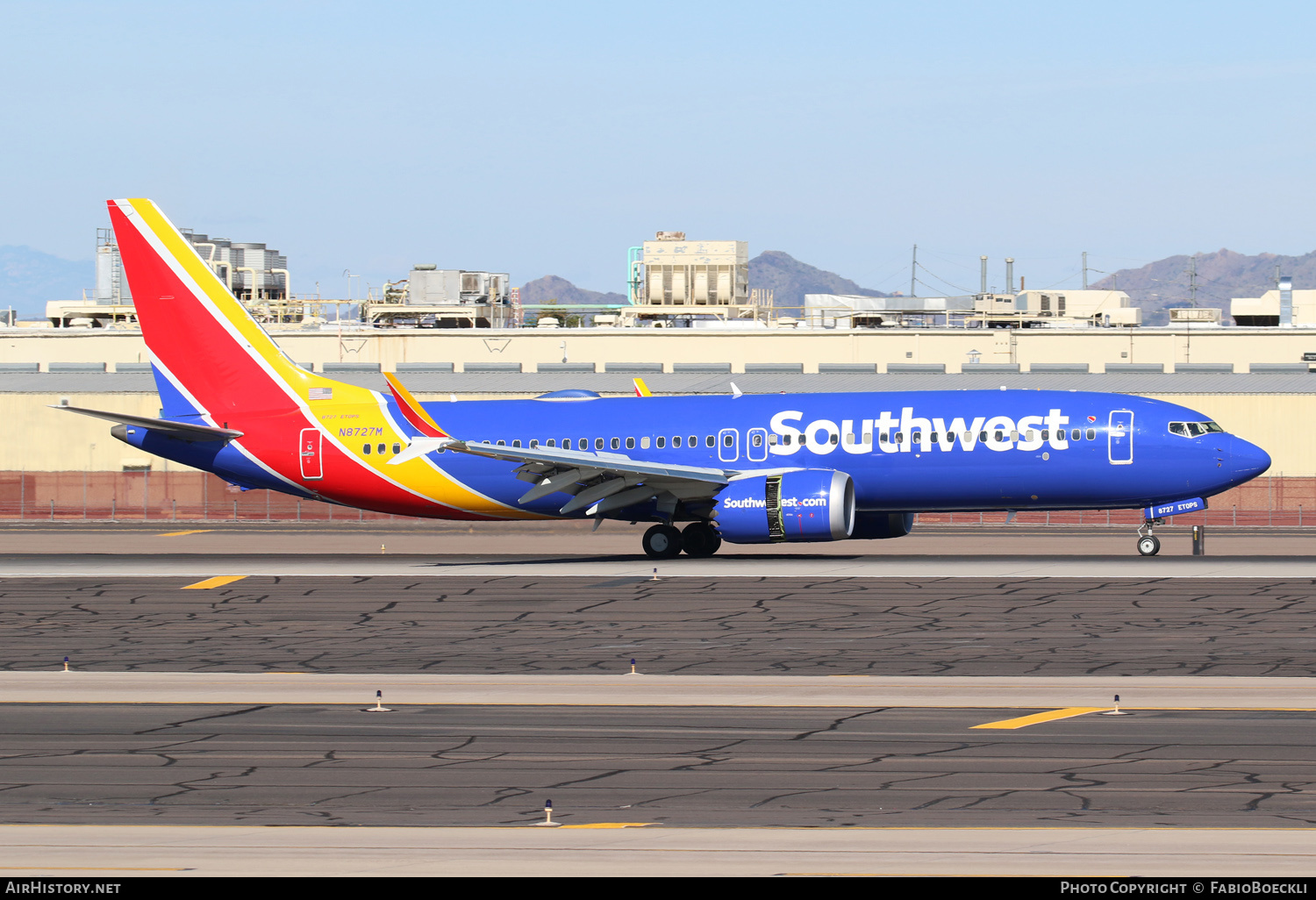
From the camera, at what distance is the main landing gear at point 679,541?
4016cm

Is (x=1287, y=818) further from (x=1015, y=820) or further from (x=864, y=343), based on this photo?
(x=864, y=343)

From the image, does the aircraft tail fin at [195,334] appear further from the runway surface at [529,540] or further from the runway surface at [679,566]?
the runway surface at [529,540]

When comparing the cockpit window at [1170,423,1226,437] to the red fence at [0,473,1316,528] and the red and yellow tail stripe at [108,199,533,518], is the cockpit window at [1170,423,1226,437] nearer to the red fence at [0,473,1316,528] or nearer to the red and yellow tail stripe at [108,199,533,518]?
the red and yellow tail stripe at [108,199,533,518]

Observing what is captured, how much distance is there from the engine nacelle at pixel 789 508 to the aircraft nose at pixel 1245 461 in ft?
32.9

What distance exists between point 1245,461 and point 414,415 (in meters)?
22.5

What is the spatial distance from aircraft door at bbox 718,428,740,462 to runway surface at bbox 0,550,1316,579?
2.90 meters

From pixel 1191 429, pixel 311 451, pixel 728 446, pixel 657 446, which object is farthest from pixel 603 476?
pixel 1191 429

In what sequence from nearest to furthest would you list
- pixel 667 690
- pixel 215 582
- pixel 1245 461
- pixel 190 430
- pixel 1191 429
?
pixel 667 690
pixel 215 582
pixel 1245 461
pixel 1191 429
pixel 190 430

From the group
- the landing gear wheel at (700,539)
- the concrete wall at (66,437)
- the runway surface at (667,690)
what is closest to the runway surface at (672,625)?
the runway surface at (667,690)

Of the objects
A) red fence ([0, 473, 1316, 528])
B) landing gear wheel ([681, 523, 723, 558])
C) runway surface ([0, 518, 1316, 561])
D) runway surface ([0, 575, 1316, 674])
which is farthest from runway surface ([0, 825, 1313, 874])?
red fence ([0, 473, 1316, 528])

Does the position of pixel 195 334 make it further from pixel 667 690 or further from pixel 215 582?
pixel 667 690

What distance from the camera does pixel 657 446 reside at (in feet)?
131

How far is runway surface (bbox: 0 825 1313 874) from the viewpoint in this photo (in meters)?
12.0

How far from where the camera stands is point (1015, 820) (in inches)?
536
